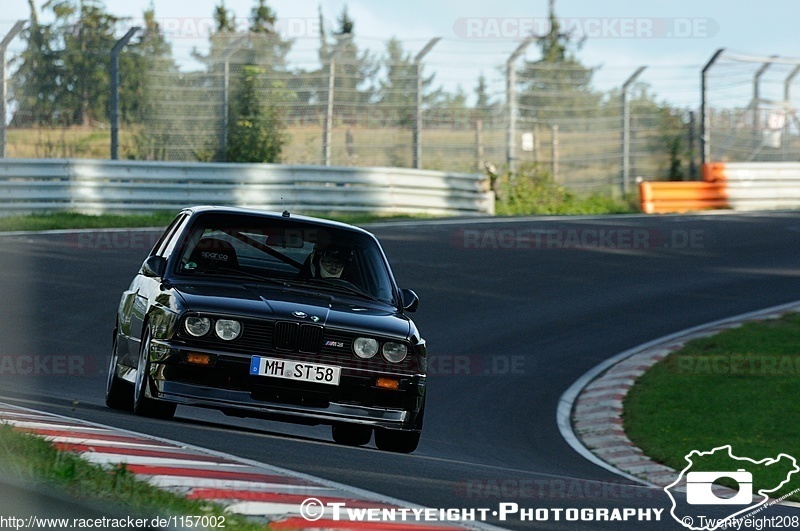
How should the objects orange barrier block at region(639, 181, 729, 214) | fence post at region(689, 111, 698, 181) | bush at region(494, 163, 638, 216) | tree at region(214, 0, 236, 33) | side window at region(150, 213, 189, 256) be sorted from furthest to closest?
tree at region(214, 0, 236, 33), fence post at region(689, 111, 698, 181), bush at region(494, 163, 638, 216), orange barrier block at region(639, 181, 729, 214), side window at region(150, 213, 189, 256)

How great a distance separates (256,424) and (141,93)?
1451 centimetres

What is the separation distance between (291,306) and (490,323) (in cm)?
Result: 680

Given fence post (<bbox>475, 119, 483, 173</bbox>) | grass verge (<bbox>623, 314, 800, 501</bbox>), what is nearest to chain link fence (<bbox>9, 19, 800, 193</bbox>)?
fence post (<bbox>475, 119, 483, 173</bbox>)

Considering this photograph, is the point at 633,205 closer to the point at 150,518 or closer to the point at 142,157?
the point at 142,157

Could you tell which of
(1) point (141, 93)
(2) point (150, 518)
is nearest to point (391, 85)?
(1) point (141, 93)

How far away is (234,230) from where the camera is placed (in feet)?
28.5

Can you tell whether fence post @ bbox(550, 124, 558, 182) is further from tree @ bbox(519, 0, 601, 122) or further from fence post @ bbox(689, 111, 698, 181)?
fence post @ bbox(689, 111, 698, 181)

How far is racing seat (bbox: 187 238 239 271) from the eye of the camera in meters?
8.41

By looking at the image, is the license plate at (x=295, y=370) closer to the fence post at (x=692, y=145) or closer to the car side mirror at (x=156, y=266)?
the car side mirror at (x=156, y=266)

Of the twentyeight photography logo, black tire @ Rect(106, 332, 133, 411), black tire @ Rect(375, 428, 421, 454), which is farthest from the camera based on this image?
black tire @ Rect(106, 332, 133, 411)

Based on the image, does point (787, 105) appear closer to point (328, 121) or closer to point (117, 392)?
point (328, 121)

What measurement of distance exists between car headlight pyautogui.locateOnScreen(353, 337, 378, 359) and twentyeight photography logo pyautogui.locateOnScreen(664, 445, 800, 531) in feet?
6.27

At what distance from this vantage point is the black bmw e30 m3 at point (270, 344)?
24.4 feet

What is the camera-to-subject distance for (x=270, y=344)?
7.46 m
